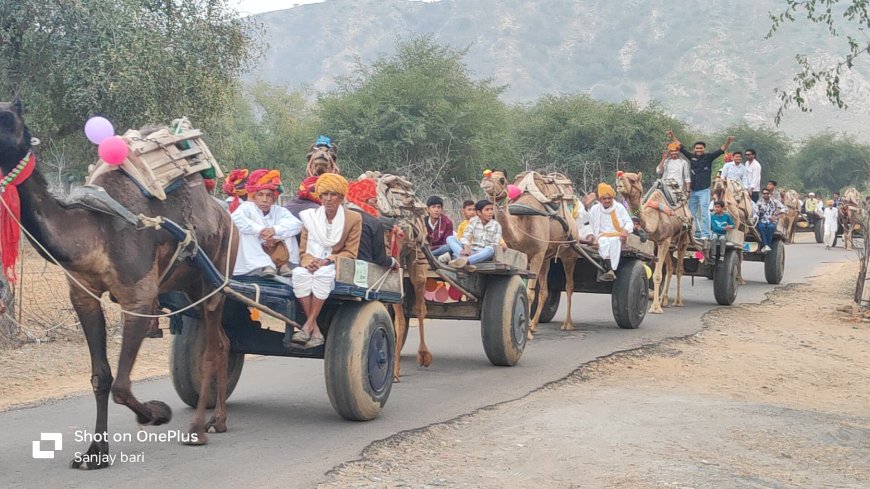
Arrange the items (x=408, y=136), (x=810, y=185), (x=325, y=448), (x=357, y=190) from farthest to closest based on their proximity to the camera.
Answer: (x=810, y=185) < (x=408, y=136) < (x=357, y=190) < (x=325, y=448)

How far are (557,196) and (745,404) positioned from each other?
16.3 feet

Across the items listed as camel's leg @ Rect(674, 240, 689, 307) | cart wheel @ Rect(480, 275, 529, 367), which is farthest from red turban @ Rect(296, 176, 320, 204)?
camel's leg @ Rect(674, 240, 689, 307)

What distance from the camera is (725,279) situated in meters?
18.7

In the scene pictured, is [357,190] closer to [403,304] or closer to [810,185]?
[403,304]

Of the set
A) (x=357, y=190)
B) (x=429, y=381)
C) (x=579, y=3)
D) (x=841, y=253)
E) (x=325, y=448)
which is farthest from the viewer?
(x=579, y=3)

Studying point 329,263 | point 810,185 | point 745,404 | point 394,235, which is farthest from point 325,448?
point 810,185

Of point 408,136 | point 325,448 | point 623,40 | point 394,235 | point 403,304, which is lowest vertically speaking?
point 325,448

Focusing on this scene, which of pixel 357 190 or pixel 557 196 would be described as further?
pixel 557 196

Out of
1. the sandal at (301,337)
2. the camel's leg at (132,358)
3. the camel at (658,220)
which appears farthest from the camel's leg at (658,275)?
the camel's leg at (132,358)

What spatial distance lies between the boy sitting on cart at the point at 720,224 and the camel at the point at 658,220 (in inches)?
27.2

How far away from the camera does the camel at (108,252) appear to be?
21.6 ft

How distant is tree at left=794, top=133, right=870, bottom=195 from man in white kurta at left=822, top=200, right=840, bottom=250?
2549 cm

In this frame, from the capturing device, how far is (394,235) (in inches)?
378

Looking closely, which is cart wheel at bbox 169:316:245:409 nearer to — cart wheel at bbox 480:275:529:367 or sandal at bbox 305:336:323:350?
sandal at bbox 305:336:323:350
